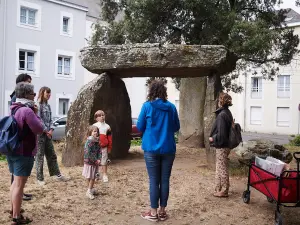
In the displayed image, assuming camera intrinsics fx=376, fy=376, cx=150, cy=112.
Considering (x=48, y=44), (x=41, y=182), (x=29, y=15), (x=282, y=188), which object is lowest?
(x=41, y=182)

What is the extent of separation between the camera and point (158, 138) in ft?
16.3

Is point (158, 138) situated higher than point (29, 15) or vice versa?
point (29, 15)

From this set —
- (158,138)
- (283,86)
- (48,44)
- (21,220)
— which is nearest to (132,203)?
(158,138)

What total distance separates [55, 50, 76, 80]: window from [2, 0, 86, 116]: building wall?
7 cm

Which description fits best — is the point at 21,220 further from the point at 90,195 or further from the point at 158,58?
the point at 158,58

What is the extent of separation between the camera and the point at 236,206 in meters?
5.95

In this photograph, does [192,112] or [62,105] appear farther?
[62,105]

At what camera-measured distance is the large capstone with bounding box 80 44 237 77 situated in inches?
324

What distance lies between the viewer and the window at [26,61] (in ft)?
72.5

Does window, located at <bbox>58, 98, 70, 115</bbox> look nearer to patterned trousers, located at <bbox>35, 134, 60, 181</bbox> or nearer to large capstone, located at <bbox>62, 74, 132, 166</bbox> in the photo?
large capstone, located at <bbox>62, 74, 132, 166</bbox>

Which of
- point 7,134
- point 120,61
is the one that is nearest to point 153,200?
point 7,134

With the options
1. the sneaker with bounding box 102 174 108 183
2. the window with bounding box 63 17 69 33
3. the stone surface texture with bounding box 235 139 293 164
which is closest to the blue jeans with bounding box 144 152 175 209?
the sneaker with bounding box 102 174 108 183

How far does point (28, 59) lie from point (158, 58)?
52.3ft

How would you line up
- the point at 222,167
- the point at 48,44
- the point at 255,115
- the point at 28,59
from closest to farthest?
the point at 222,167 → the point at 28,59 → the point at 48,44 → the point at 255,115
